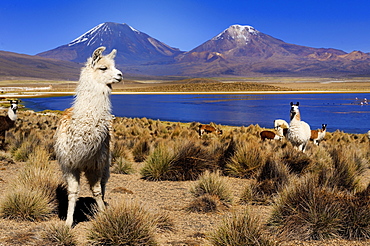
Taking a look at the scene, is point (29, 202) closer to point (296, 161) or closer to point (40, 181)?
point (40, 181)

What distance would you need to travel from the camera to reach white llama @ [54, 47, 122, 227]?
486 cm

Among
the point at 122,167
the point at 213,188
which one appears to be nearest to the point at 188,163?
the point at 122,167

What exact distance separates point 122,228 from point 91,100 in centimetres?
164

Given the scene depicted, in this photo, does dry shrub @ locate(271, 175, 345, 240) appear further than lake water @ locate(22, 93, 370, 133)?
No

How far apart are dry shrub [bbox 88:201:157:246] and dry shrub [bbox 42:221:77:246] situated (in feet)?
0.74

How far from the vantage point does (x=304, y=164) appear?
798 cm

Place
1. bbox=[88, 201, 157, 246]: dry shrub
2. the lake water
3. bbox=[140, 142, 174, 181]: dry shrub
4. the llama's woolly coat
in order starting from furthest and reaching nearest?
the lake water < bbox=[140, 142, 174, 181]: dry shrub < the llama's woolly coat < bbox=[88, 201, 157, 246]: dry shrub

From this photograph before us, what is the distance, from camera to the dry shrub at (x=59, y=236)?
4297mm

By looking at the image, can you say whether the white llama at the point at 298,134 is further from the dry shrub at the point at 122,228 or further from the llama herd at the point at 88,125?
the dry shrub at the point at 122,228

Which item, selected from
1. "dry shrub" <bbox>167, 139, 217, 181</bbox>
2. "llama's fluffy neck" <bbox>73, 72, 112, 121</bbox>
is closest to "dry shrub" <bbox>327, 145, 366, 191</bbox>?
"dry shrub" <bbox>167, 139, 217, 181</bbox>

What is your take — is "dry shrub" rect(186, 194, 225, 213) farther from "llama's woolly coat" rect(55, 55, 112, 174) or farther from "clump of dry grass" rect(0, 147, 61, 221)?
"clump of dry grass" rect(0, 147, 61, 221)

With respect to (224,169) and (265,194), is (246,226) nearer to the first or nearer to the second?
(265,194)

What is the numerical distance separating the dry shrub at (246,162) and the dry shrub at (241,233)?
13.0 ft

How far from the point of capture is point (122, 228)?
431 cm
